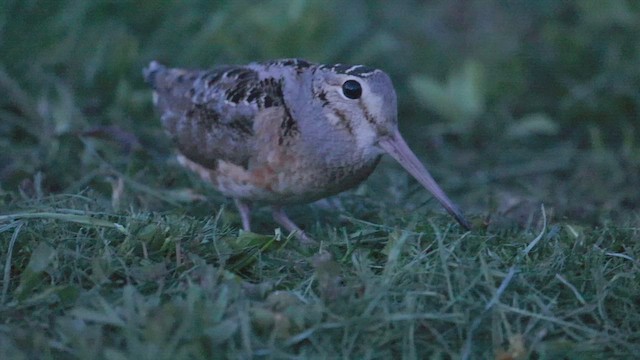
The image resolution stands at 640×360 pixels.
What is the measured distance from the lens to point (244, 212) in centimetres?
534

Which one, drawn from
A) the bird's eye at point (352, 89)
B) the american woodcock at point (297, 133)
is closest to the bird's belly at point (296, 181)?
the american woodcock at point (297, 133)

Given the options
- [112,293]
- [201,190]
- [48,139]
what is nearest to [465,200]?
[201,190]

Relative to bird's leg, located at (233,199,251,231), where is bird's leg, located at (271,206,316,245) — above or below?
below

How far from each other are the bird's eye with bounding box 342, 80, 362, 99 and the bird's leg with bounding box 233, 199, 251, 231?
2.85 feet

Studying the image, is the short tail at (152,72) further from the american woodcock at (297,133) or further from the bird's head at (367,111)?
the bird's head at (367,111)

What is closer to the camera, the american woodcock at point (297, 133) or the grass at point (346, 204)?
the grass at point (346, 204)

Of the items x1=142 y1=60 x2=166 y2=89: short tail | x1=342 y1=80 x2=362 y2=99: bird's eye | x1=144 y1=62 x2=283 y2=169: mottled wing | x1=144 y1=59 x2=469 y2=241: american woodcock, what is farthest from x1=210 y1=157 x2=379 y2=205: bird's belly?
x1=142 y1=60 x2=166 y2=89: short tail

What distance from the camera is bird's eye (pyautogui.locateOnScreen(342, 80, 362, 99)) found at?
15.9 ft

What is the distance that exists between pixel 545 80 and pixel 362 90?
3461 mm

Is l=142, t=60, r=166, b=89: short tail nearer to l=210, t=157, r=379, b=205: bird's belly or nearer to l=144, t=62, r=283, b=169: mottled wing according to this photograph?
l=144, t=62, r=283, b=169: mottled wing

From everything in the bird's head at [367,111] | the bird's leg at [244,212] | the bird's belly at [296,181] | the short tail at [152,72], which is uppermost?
the bird's head at [367,111]

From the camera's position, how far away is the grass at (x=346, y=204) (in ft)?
12.0

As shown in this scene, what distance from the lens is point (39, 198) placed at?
4879 millimetres

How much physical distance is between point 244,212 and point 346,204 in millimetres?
567
